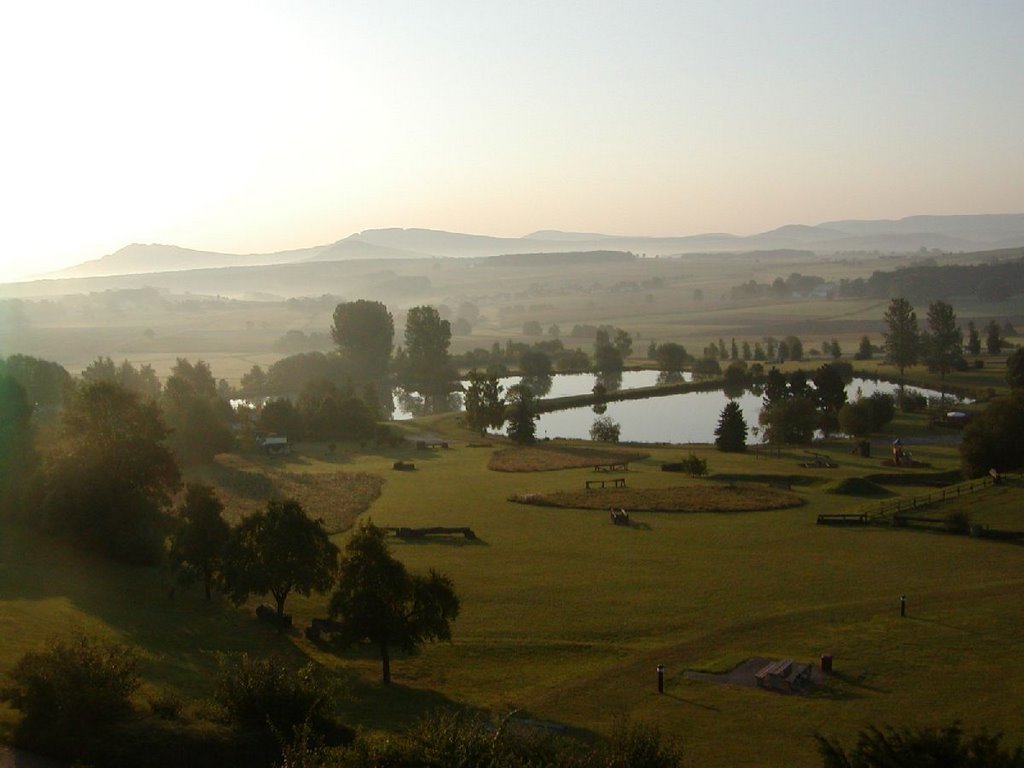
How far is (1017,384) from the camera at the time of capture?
71.4m

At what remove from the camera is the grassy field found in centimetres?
1859

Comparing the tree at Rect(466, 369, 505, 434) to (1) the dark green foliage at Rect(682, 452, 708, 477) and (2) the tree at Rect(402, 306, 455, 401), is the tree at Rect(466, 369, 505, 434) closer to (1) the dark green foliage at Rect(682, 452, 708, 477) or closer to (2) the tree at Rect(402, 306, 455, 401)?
(1) the dark green foliage at Rect(682, 452, 708, 477)

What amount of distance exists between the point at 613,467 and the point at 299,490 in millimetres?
16437

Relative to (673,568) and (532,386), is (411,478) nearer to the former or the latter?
(673,568)

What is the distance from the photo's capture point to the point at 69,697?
47.1ft

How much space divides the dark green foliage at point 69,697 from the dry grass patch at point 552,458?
35.8 m

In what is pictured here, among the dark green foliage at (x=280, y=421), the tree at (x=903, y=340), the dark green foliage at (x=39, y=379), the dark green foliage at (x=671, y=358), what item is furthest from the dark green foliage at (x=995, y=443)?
the dark green foliage at (x=671, y=358)

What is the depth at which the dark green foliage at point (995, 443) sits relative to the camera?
4253 cm

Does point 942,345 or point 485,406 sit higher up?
point 942,345

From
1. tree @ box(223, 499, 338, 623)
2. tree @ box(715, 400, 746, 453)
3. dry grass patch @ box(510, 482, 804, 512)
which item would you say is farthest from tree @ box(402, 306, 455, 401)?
tree @ box(223, 499, 338, 623)

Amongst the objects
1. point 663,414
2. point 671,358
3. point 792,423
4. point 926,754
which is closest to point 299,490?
point 792,423

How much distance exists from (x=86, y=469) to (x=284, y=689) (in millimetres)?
18703

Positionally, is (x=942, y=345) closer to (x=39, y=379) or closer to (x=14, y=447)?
(x=39, y=379)

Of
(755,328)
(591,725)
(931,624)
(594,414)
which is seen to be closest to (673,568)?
(931,624)
